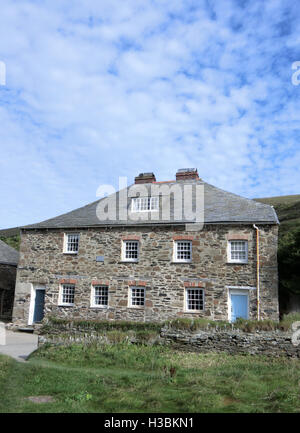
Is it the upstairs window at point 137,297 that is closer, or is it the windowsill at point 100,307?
the upstairs window at point 137,297

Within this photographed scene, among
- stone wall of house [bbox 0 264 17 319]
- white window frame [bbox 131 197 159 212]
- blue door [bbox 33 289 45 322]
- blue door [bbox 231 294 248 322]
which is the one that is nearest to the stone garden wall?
blue door [bbox 231 294 248 322]

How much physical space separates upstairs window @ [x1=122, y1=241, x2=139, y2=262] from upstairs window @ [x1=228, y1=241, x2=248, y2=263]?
5.36 meters

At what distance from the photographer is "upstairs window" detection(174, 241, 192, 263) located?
66.7 feet

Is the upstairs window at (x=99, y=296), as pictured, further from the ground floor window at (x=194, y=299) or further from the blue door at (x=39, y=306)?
the ground floor window at (x=194, y=299)

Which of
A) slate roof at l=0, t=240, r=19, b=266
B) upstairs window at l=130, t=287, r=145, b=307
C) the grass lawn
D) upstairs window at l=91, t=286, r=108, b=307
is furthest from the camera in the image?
slate roof at l=0, t=240, r=19, b=266

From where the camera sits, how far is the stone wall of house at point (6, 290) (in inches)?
1068

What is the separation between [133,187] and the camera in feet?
81.5

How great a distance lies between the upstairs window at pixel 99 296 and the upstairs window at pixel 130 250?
2.18 metres

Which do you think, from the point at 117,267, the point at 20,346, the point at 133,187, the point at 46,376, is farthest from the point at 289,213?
the point at 46,376

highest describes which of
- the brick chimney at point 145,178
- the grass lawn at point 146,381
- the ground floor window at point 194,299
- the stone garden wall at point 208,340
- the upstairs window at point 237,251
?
the brick chimney at point 145,178

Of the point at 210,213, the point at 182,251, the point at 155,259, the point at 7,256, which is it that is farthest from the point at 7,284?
the point at 210,213

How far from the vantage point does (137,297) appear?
20656 mm

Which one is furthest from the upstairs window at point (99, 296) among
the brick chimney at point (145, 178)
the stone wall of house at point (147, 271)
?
the brick chimney at point (145, 178)

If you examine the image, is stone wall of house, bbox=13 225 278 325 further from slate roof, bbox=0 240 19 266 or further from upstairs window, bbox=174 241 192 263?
slate roof, bbox=0 240 19 266
